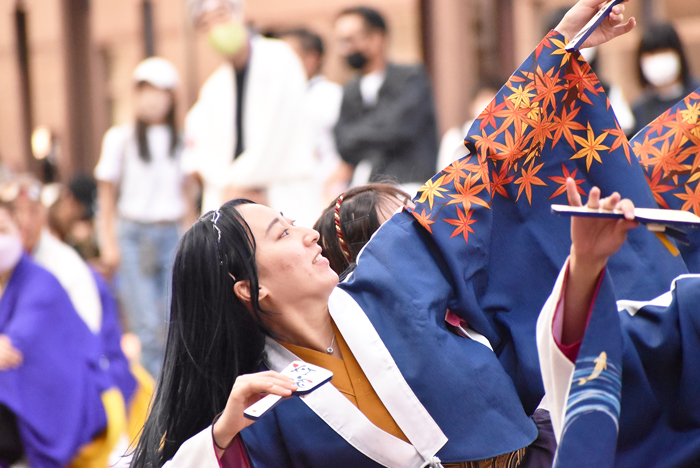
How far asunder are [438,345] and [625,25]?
76 centimetres

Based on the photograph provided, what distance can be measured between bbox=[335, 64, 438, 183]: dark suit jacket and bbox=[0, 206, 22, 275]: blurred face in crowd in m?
1.43

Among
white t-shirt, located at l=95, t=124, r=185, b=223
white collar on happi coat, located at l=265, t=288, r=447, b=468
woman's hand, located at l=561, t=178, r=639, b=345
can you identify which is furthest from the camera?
white t-shirt, located at l=95, t=124, r=185, b=223

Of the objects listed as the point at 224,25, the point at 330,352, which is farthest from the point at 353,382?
the point at 224,25

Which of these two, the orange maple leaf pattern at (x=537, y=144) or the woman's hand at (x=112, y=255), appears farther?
the woman's hand at (x=112, y=255)

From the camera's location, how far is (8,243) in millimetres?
3146

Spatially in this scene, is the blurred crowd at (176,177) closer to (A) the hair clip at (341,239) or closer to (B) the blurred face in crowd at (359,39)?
(B) the blurred face in crowd at (359,39)

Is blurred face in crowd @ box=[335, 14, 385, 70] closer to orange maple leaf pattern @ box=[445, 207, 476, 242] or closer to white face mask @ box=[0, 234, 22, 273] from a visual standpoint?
white face mask @ box=[0, 234, 22, 273]

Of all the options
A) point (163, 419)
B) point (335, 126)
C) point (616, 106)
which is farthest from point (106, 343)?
point (616, 106)

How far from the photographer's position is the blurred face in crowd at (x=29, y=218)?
352cm

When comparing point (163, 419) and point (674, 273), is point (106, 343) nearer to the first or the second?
point (163, 419)

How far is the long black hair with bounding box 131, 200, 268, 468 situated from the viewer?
179 centimetres

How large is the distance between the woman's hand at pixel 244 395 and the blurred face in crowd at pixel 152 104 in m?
3.35

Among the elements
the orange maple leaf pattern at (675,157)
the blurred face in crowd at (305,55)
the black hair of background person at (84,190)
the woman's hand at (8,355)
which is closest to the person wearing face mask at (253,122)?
the blurred face in crowd at (305,55)

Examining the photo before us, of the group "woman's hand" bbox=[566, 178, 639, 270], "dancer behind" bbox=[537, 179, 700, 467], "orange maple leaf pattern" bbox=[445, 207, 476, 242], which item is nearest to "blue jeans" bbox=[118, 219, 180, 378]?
"orange maple leaf pattern" bbox=[445, 207, 476, 242]
